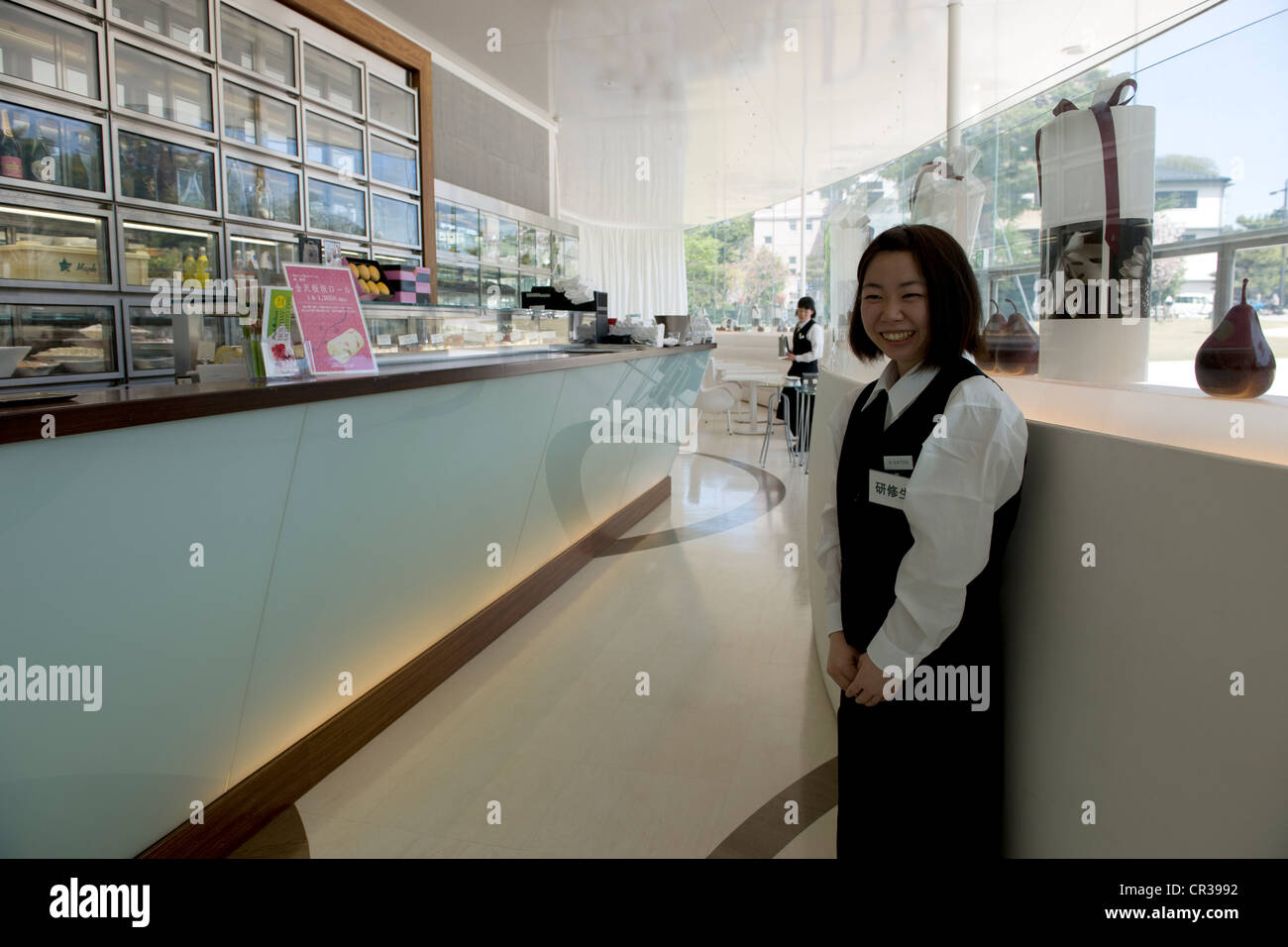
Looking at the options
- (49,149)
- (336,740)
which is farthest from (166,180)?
(336,740)

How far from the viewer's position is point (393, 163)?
22.3ft

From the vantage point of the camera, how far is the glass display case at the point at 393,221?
658 centimetres

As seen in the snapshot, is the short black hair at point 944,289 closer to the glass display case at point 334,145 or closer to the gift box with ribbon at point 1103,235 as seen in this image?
the gift box with ribbon at point 1103,235

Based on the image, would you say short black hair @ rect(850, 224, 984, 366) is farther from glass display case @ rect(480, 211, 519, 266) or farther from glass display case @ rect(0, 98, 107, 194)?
glass display case @ rect(480, 211, 519, 266)

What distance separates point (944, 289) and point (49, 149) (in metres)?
4.50

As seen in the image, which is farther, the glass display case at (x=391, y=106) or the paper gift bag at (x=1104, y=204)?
the glass display case at (x=391, y=106)

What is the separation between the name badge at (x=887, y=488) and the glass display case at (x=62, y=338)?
404cm

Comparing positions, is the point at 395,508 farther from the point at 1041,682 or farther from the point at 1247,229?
the point at 1247,229

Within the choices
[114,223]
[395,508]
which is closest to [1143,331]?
[395,508]

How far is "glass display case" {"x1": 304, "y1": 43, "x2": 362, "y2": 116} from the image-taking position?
19.0 ft

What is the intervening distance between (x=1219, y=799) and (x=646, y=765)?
1.67 m

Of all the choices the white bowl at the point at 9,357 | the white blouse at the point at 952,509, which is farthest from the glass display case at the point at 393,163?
the white blouse at the point at 952,509


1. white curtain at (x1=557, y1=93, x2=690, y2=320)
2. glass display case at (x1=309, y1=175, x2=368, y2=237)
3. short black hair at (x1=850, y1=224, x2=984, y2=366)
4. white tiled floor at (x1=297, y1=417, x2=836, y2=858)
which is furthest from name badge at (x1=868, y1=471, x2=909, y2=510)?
white curtain at (x1=557, y1=93, x2=690, y2=320)
